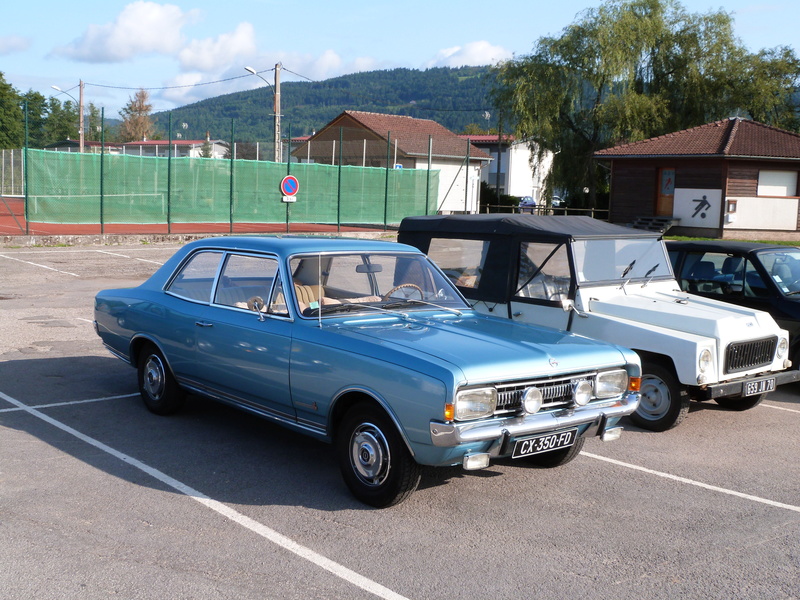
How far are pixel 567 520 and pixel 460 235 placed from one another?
4252 millimetres

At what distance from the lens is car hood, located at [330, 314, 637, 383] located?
505 centimetres

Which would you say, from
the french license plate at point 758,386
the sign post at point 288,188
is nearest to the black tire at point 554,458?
the french license plate at point 758,386

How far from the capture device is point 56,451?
20.6 feet

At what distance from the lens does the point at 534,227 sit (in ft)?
27.0

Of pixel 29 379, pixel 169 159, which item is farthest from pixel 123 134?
pixel 29 379

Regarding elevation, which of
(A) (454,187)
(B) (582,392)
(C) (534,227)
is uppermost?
(A) (454,187)

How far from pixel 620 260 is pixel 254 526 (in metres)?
4.93

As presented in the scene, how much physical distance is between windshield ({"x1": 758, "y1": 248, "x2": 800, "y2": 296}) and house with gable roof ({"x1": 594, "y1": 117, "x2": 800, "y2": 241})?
26420 millimetres

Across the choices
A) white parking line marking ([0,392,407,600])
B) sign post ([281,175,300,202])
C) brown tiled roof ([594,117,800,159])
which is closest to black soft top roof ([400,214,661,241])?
white parking line marking ([0,392,407,600])

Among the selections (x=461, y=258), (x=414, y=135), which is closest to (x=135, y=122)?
(x=414, y=135)

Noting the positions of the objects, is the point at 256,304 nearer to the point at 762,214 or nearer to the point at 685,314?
the point at 685,314

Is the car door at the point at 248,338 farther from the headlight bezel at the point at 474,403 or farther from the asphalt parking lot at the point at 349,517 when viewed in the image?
the headlight bezel at the point at 474,403

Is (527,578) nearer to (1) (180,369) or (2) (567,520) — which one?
(2) (567,520)

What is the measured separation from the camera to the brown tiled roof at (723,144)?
113 feet
